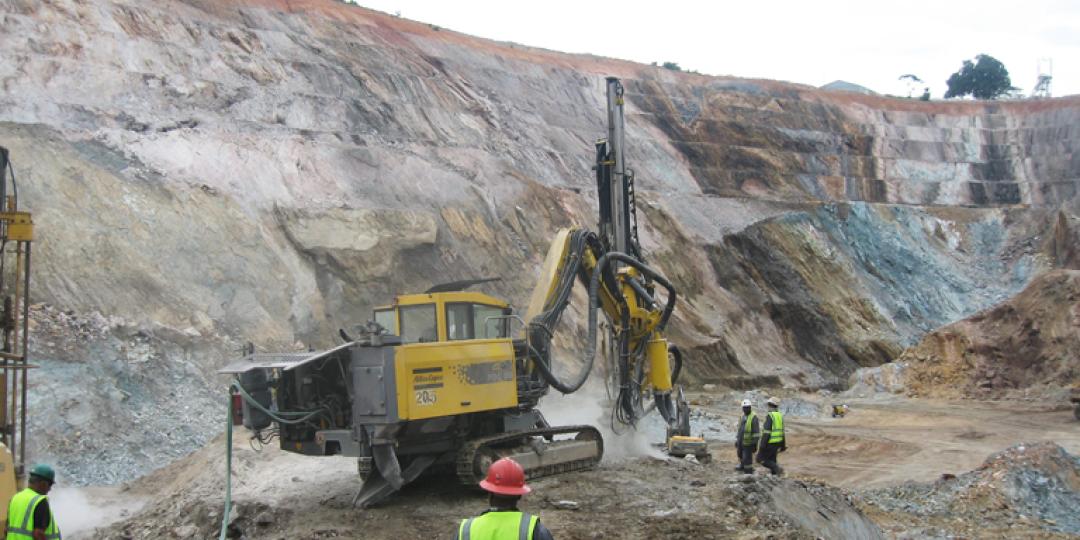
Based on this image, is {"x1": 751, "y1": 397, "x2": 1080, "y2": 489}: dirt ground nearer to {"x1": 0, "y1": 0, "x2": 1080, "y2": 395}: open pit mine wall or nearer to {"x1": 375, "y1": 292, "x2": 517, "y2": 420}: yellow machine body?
{"x1": 0, "y1": 0, "x2": 1080, "y2": 395}: open pit mine wall

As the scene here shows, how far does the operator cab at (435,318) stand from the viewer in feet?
33.8

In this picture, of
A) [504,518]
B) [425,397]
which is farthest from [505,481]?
[425,397]

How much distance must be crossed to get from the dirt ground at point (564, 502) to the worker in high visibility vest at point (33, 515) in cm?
302

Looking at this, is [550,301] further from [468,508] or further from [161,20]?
[161,20]

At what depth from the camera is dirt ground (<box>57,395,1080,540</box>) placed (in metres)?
8.88

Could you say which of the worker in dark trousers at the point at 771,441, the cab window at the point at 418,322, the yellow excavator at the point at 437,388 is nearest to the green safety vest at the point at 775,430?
the worker in dark trousers at the point at 771,441

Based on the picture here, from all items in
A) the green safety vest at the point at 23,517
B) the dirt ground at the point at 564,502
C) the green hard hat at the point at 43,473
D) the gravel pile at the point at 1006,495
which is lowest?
the gravel pile at the point at 1006,495

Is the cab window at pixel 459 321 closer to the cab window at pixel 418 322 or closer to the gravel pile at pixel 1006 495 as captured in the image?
the cab window at pixel 418 322

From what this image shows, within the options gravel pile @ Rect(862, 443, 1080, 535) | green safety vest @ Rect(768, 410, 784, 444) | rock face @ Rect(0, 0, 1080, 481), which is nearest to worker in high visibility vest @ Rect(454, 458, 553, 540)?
green safety vest @ Rect(768, 410, 784, 444)

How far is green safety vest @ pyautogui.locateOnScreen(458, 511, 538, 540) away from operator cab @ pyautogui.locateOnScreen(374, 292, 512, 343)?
20.8ft

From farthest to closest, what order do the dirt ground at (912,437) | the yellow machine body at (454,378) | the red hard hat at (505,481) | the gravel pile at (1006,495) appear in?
the dirt ground at (912,437), the gravel pile at (1006,495), the yellow machine body at (454,378), the red hard hat at (505,481)

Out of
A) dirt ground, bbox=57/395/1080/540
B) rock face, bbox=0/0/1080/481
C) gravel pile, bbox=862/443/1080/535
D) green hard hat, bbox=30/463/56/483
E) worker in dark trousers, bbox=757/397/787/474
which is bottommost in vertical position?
gravel pile, bbox=862/443/1080/535

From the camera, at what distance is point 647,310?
44.0ft

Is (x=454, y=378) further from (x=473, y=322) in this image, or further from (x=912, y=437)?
(x=912, y=437)
